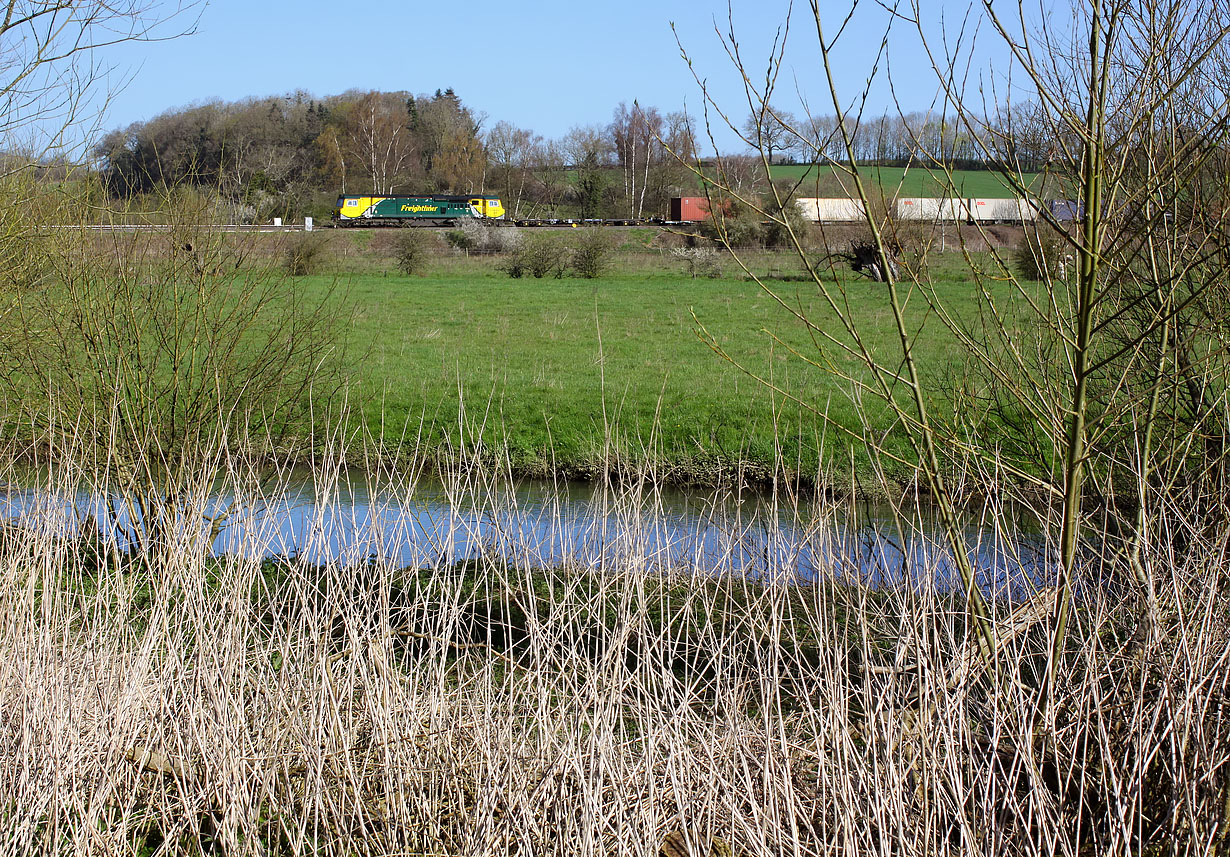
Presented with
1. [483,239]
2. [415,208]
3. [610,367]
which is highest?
[415,208]

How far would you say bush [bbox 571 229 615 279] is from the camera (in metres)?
31.7

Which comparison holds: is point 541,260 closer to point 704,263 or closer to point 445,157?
point 704,263

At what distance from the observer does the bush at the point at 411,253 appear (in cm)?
3306

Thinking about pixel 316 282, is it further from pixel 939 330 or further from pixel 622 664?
pixel 622 664

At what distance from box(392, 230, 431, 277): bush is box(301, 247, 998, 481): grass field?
8.65 feet

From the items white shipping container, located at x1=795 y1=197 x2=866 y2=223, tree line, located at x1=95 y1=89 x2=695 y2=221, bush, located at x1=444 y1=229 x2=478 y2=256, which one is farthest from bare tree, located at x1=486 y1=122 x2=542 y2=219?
white shipping container, located at x1=795 y1=197 x2=866 y2=223

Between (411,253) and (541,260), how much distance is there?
470cm

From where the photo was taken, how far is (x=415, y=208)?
4956 cm

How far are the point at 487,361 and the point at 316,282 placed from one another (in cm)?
1167

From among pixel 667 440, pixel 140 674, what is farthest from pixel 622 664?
pixel 667 440

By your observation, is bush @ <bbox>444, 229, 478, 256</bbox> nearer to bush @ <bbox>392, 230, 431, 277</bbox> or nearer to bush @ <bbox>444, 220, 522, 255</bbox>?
bush @ <bbox>444, 220, 522, 255</bbox>

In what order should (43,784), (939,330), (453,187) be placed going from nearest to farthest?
(43,784)
(939,330)
(453,187)

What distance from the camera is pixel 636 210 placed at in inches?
2072

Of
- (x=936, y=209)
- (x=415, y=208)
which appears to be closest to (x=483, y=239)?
(x=415, y=208)
